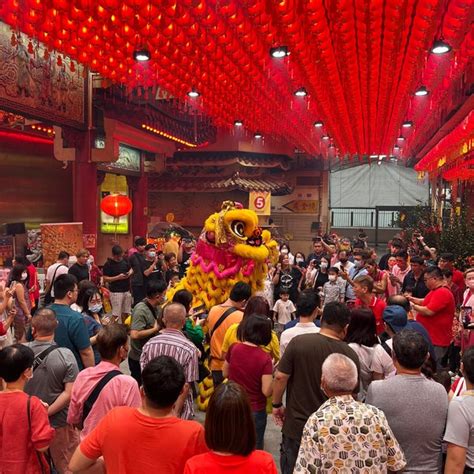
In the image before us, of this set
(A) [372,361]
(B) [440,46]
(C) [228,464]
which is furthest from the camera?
(B) [440,46]

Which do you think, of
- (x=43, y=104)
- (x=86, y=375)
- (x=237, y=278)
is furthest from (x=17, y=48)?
(x=86, y=375)

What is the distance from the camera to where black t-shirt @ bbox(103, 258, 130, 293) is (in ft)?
25.9

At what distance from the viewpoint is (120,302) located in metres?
8.04

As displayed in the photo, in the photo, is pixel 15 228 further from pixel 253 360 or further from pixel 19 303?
pixel 253 360

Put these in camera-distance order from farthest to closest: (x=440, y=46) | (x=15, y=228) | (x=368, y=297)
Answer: (x=15, y=228) → (x=440, y=46) → (x=368, y=297)

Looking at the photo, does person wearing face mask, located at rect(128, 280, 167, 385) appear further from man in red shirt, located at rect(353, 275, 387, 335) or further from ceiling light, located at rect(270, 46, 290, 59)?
ceiling light, located at rect(270, 46, 290, 59)

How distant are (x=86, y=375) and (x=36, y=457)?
18.5 inches

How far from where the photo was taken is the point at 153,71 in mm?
7895

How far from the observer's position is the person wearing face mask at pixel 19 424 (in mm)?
2562

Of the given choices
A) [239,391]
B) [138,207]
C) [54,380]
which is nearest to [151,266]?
[54,380]

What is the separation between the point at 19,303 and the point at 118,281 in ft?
7.38

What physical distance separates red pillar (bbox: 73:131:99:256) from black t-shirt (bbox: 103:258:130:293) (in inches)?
147

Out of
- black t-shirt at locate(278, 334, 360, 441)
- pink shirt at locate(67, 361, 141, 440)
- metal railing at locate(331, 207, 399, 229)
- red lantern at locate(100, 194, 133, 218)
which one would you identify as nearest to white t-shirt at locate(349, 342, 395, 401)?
black t-shirt at locate(278, 334, 360, 441)

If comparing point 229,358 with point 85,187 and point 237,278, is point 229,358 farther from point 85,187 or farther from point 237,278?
point 85,187
